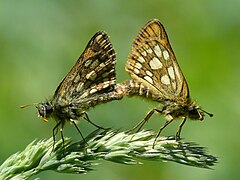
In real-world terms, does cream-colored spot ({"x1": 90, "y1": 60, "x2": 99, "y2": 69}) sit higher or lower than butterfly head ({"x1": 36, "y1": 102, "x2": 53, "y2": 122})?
higher

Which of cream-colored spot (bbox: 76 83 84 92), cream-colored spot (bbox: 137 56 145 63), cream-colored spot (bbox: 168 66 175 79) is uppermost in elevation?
cream-colored spot (bbox: 137 56 145 63)

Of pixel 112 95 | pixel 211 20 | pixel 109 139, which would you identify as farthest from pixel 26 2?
pixel 109 139

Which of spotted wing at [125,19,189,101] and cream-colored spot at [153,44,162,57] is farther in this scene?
cream-colored spot at [153,44,162,57]

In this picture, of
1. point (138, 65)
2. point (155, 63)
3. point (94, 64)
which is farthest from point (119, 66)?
point (94, 64)

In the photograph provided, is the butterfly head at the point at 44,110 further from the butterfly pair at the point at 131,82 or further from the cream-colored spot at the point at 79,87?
the cream-colored spot at the point at 79,87

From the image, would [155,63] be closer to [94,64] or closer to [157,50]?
[157,50]

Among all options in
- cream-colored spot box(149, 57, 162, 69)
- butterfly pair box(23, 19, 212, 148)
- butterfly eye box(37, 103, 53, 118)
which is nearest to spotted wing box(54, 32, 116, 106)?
butterfly pair box(23, 19, 212, 148)

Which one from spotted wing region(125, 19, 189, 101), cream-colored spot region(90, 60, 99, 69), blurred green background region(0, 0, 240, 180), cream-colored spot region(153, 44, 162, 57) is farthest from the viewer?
blurred green background region(0, 0, 240, 180)

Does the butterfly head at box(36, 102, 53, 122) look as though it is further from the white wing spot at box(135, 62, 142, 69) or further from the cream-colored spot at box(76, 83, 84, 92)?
the white wing spot at box(135, 62, 142, 69)
